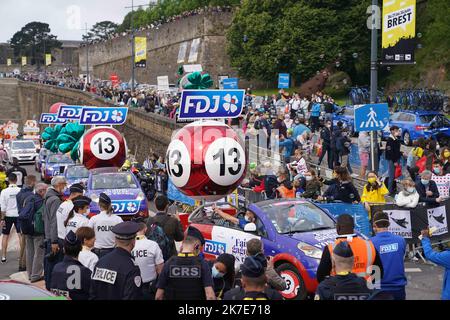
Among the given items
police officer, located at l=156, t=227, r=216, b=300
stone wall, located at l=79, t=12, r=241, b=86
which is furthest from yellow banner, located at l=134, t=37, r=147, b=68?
police officer, located at l=156, t=227, r=216, b=300

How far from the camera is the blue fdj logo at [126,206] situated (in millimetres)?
19547

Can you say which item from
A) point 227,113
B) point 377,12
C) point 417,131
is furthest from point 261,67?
point 227,113

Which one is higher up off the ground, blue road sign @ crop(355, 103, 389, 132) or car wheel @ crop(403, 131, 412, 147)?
blue road sign @ crop(355, 103, 389, 132)

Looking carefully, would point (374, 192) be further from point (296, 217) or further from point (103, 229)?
point (103, 229)

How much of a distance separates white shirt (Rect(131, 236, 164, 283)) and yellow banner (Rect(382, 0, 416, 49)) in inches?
417

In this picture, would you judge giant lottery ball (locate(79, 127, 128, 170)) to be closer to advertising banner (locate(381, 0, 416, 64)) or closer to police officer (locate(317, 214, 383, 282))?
advertising banner (locate(381, 0, 416, 64))

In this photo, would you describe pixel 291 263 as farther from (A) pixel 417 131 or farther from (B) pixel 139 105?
(B) pixel 139 105

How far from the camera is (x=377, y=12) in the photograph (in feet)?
58.4

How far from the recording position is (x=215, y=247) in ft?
41.9

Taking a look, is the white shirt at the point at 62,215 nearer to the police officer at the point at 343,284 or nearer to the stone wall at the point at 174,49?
the police officer at the point at 343,284

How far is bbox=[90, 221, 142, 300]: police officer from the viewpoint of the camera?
7262 mm

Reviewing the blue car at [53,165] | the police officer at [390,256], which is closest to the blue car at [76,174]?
the blue car at [53,165]

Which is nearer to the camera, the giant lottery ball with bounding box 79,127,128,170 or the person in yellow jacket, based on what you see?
the person in yellow jacket

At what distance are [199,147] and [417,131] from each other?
1933 cm
